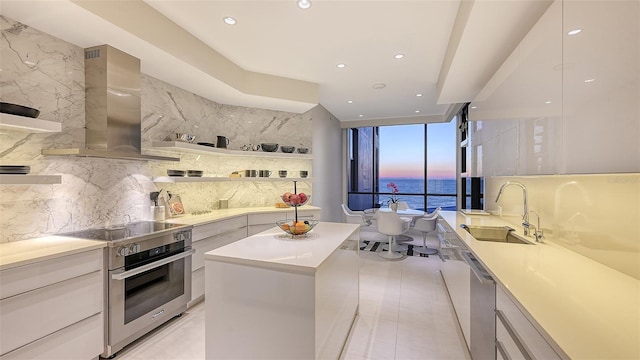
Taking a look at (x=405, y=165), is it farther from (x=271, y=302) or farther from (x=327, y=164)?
(x=271, y=302)

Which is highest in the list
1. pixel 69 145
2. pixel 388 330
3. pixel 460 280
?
pixel 69 145

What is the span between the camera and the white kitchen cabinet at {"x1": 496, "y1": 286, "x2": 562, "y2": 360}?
35.5 inches

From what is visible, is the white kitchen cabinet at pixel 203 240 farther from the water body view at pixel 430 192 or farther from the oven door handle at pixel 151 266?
the water body view at pixel 430 192

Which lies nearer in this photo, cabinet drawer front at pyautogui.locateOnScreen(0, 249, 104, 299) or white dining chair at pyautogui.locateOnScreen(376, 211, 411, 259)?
cabinet drawer front at pyautogui.locateOnScreen(0, 249, 104, 299)

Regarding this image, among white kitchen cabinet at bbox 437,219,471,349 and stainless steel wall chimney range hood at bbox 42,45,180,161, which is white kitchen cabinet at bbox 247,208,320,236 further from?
white kitchen cabinet at bbox 437,219,471,349

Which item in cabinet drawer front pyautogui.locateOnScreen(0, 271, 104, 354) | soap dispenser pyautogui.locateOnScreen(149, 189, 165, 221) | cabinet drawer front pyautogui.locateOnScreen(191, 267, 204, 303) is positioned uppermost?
soap dispenser pyautogui.locateOnScreen(149, 189, 165, 221)

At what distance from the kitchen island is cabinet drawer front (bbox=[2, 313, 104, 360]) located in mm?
1010

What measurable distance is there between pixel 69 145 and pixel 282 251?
2.23 metres

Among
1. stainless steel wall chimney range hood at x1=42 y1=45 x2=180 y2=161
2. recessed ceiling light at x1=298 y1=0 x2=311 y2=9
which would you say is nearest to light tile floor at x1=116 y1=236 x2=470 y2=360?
stainless steel wall chimney range hood at x1=42 y1=45 x2=180 y2=161

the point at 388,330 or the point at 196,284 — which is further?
the point at 196,284

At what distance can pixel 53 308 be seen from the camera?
5.62ft

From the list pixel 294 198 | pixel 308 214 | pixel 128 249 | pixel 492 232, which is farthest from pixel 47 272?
pixel 492 232

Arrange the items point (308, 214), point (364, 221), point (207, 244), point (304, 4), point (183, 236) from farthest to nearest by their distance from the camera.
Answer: point (364, 221) < point (308, 214) < point (207, 244) < point (183, 236) < point (304, 4)

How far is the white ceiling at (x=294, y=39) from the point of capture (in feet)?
6.43
